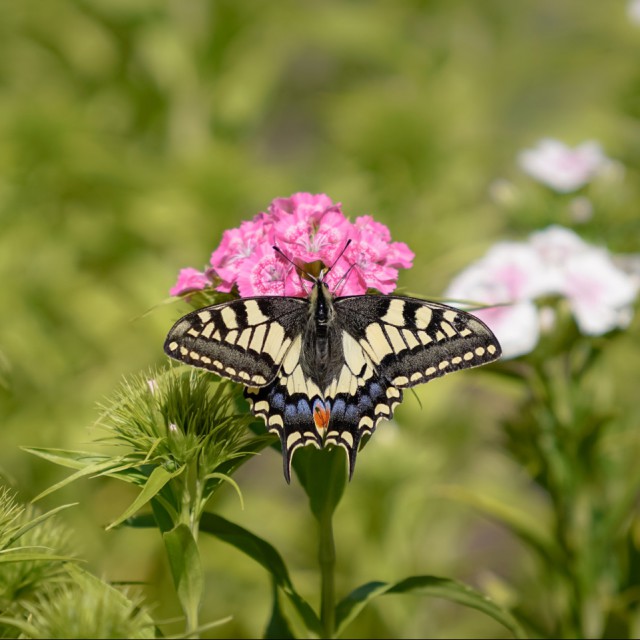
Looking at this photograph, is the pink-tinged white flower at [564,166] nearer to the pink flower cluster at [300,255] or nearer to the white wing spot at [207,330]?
the pink flower cluster at [300,255]

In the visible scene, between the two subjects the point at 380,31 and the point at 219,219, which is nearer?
the point at 219,219

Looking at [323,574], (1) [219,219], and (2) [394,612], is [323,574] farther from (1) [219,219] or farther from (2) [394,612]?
(1) [219,219]

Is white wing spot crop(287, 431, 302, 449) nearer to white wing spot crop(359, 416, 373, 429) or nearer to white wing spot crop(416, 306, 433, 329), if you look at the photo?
white wing spot crop(359, 416, 373, 429)

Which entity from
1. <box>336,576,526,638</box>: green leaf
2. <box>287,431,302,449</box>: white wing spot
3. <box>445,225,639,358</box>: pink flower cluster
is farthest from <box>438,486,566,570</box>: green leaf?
<box>287,431,302,449</box>: white wing spot

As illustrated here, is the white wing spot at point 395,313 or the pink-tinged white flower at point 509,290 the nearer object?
the white wing spot at point 395,313

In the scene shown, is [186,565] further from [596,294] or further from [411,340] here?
[596,294]

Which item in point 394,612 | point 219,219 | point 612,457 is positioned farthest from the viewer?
point 219,219

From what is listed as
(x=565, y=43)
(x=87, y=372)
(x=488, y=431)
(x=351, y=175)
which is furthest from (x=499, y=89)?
(x=87, y=372)

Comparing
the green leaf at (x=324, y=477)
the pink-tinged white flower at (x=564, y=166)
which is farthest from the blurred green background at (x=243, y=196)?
the green leaf at (x=324, y=477)
